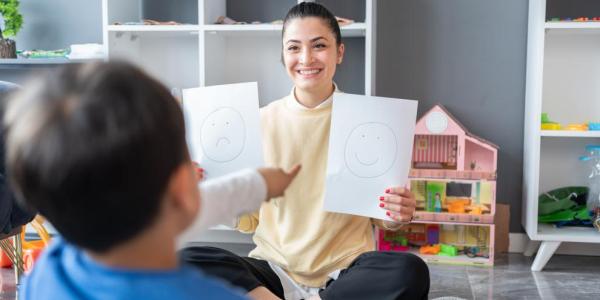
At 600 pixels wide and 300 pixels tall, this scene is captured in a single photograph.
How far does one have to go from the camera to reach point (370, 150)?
158 cm

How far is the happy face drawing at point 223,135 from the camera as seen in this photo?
1.56 metres

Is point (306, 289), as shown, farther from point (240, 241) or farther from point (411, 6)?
point (411, 6)

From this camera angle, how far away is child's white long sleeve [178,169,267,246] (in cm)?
78

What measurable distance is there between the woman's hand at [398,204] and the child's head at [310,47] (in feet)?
1.07

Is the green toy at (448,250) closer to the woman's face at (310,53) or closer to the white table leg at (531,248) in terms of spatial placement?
the white table leg at (531,248)

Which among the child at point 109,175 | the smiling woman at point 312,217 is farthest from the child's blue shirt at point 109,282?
the smiling woman at point 312,217

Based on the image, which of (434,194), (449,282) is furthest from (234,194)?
(434,194)

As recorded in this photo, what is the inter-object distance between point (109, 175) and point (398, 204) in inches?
40.3

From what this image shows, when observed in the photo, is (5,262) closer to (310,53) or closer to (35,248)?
(35,248)

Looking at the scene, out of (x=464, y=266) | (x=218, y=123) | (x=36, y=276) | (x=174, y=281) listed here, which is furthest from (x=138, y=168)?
(x=464, y=266)

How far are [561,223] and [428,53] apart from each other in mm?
877

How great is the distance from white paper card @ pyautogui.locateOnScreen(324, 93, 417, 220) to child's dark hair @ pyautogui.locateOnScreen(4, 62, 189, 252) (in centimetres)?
98

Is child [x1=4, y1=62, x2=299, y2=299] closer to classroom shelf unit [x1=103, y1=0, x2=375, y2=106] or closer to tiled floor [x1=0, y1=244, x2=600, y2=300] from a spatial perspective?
tiled floor [x1=0, y1=244, x2=600, y2=300]

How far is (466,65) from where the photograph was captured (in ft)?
9.04
